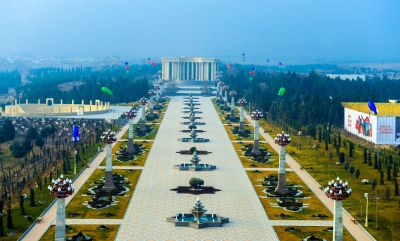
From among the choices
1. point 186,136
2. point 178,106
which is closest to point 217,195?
point 186,136

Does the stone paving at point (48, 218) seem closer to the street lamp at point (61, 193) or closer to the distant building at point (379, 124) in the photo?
the street lamp at point (61, 193)

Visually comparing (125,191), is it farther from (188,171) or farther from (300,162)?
(300,162)

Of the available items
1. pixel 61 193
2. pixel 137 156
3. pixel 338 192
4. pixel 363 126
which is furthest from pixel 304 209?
pixel 363 126

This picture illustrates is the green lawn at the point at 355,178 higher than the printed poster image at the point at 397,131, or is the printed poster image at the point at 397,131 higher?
the printed poster image at the point at 397,131

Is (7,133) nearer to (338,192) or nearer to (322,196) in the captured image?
(322,196)

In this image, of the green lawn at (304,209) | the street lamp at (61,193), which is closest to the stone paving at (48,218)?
the street lamp at (61,193)

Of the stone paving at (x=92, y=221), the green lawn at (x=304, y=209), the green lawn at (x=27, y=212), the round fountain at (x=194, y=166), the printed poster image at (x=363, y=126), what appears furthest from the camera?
the printed poster image at (x=363, y=126)

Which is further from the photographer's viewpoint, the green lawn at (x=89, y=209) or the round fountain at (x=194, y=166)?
the round fountain at (x=194, y=166)
